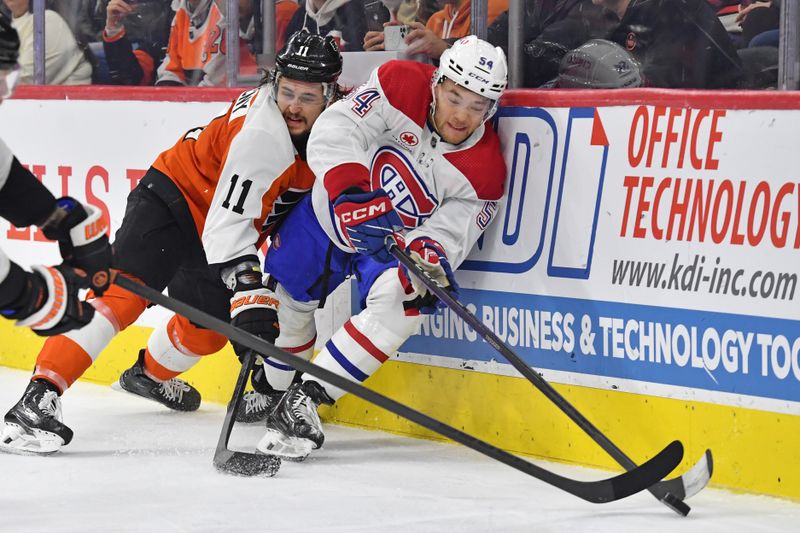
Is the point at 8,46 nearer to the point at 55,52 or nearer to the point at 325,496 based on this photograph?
the point at 325,496

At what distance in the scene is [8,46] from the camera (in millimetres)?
2574

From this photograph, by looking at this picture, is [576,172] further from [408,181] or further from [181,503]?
[181,503]

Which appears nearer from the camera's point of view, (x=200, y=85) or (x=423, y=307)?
(x=423, y=307)

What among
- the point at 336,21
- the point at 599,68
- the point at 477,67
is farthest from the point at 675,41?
the point at 336,21

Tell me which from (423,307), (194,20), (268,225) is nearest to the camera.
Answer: (423,307)

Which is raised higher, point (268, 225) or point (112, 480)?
point (268, 225)

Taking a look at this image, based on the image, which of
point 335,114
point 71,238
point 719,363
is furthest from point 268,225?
point 719,363

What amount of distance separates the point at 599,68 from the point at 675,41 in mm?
256

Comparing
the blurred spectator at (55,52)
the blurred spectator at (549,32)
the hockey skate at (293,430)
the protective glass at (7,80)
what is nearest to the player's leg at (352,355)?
the hockey skate at (293,430)

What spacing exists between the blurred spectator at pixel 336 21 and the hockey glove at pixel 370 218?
32.7 inches

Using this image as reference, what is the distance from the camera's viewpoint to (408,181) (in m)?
3.54

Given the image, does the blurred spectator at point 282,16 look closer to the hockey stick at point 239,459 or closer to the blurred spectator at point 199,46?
the blurred spectator at point 199,46

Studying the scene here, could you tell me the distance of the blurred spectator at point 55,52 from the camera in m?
4.89

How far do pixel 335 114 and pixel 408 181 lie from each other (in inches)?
10.6
